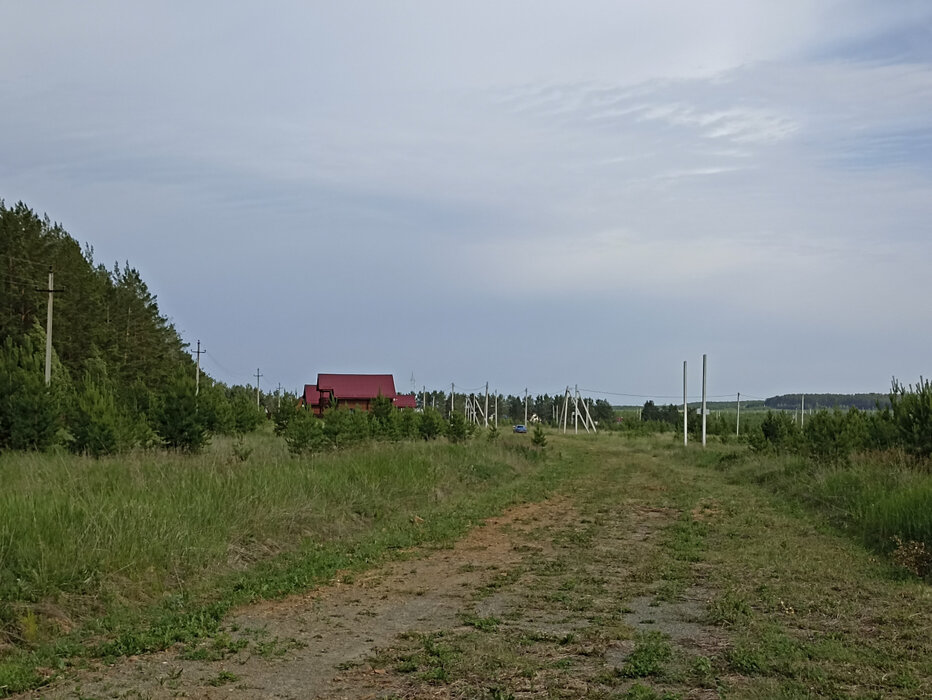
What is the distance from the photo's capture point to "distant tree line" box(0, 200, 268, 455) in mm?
20594

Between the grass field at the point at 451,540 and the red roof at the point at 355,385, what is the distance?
51.4 meters

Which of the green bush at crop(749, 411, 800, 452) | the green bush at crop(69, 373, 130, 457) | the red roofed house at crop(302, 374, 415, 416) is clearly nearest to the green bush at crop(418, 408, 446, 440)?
the green bush at crop(749, 411, 800, 452)

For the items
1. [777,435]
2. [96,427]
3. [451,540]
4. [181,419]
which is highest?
[181,419]

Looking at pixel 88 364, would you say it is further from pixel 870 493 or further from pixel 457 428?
pixel 870 493

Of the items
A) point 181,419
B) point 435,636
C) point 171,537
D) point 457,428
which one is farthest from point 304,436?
point 435,636

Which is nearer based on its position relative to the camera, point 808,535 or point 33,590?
point 33,590

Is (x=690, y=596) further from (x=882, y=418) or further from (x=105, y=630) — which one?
(x=882, y=418)

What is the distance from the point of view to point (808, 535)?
1288 cm

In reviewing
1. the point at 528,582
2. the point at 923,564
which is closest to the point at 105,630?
the point at 528,582

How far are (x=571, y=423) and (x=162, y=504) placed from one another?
80289 mm

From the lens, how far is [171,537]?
29.4 feet

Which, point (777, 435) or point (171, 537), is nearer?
point (171, 537)

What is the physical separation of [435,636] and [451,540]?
5467 mm

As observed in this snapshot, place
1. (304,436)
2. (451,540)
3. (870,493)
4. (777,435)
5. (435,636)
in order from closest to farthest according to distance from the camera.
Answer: (435,636)
(451,540)
(870,493)
(304,436)
(777,435)
